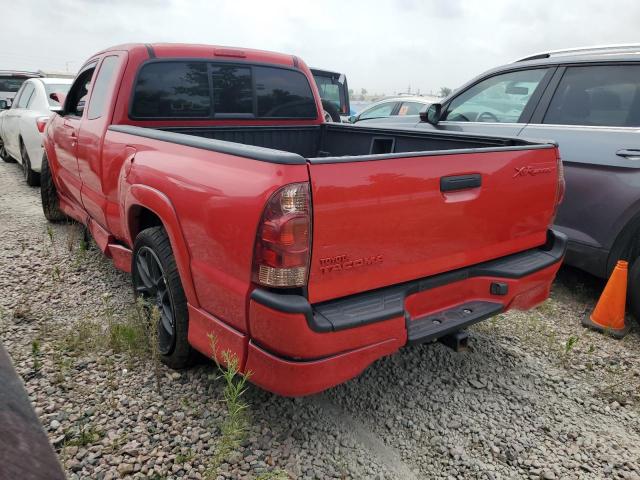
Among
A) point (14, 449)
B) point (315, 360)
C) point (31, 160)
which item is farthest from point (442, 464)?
point (31, 160)

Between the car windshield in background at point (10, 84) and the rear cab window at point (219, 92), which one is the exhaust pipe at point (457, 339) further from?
the car windshield in background at point (10, 84)

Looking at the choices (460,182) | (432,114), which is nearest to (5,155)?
(432,114)

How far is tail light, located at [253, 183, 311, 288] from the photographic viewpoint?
193cm

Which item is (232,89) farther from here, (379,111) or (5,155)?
(5,155)

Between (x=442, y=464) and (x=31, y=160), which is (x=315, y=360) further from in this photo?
(x=31, y=160)

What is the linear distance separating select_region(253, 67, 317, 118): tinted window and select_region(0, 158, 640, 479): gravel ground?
197 centimetres

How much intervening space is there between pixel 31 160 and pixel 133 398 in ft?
18.5

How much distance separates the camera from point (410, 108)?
387 inches

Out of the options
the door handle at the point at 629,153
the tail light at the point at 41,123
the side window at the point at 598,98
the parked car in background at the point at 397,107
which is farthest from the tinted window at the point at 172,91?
the parked car in background at the point at 397,107

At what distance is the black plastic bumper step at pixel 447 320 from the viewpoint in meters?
2.31

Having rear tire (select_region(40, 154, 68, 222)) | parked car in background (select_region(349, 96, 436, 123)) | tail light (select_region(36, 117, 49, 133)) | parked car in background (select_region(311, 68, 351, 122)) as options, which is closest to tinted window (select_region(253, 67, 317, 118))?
rear tire (select_region(40, 154, 68, 222))

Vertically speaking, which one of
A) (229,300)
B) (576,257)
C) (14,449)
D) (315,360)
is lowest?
(576,257)

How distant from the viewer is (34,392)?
8.67 ft

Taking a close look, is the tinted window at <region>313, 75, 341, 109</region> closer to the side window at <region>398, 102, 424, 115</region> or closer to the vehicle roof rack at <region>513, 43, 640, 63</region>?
the side window at <region>398, 102, 424, 115</region>
